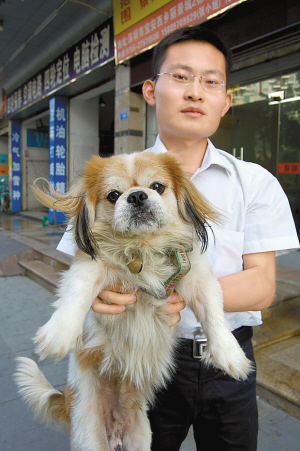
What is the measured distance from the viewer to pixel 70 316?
134 cm

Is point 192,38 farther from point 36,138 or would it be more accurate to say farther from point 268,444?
point 36,138

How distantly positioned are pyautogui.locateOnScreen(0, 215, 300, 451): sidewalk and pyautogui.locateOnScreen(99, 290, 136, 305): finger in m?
1.88

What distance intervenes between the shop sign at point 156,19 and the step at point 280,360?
13.9 feet

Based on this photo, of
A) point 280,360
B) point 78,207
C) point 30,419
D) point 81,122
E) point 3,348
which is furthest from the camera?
point 81,122

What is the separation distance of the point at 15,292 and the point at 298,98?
20.1 ft

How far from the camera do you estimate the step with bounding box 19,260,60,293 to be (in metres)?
6.16

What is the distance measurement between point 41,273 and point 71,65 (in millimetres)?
6697

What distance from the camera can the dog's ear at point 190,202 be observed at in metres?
1.63

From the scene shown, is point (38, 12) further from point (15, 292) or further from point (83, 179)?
point (83, 179)

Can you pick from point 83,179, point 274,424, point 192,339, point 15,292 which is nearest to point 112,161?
point 83,179

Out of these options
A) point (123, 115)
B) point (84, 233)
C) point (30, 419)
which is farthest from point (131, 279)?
point (123, 115)

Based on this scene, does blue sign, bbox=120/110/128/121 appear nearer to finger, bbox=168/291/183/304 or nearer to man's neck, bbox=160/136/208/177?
man's neck, bbox=160/136/208/177

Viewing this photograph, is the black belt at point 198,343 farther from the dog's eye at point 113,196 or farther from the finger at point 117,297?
the dog's eye at point 113,196

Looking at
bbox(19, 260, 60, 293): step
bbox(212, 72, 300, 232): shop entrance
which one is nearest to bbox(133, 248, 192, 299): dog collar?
bbox(19, 260, 60, 293): step
